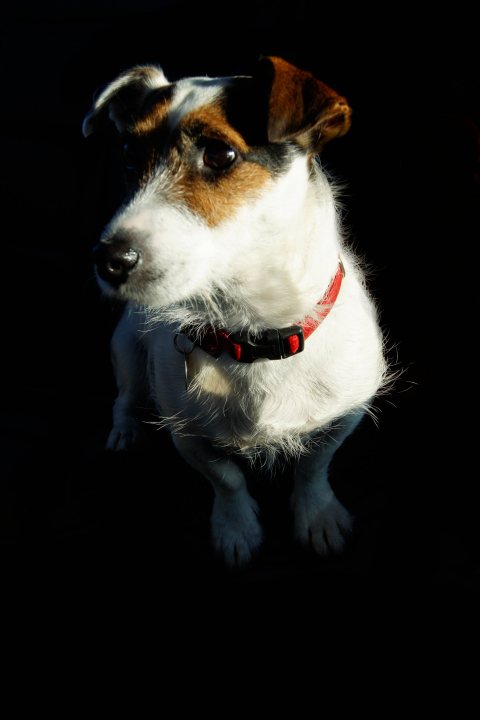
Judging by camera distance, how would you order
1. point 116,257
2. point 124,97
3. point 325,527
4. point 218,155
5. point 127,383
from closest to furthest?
point 116,257 < point 218,155 < point 124,97 < point 325,527 < point 127,383

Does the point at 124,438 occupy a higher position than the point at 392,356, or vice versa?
the point at 392,356

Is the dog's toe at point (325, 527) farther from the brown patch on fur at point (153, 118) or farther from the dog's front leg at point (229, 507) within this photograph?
the brown patch on fur at point (153, 118)

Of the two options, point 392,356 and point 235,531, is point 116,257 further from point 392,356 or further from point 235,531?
point 392,356

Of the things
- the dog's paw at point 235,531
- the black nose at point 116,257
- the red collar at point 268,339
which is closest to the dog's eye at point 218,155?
the black nose at point 116,257

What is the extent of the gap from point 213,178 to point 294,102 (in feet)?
0.75

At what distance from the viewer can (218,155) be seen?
44.9 inches

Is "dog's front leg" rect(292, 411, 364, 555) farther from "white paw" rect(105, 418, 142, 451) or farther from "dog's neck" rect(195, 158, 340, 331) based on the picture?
"white paw" rect(105, 418, 142, 451)

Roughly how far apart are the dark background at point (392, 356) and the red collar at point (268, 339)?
60 centimetres

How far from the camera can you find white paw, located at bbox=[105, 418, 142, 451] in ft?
6.88

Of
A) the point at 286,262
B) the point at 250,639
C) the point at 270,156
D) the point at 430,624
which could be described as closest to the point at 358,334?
the point at 286,262

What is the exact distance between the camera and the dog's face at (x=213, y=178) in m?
1.05

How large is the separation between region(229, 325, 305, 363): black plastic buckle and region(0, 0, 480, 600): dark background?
688mm

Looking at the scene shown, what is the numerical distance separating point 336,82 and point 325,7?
0.30 metres

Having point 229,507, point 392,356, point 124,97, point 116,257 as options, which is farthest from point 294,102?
point 229,507
